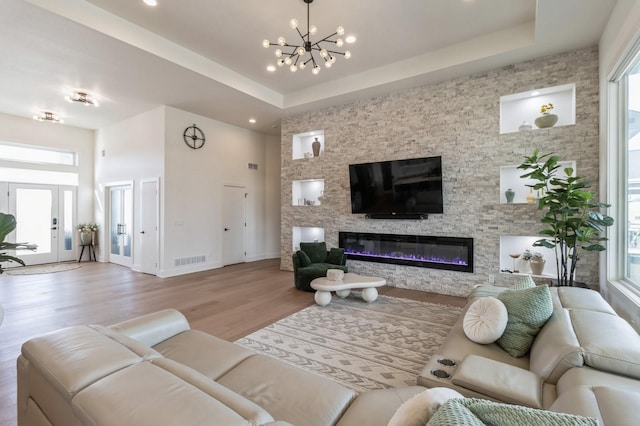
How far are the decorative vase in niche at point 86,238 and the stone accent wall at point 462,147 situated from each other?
6.63 meters

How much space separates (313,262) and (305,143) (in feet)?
9.74

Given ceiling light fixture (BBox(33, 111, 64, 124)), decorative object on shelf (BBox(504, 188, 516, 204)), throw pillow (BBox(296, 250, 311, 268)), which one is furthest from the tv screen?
ceiling light fixture (BBox(33, 111, 64, 124))

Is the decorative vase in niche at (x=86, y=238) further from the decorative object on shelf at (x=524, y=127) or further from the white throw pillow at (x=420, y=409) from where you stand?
the decorative object on shelf at (x=524, y=127)

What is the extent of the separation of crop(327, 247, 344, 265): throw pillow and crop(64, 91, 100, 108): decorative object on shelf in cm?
572

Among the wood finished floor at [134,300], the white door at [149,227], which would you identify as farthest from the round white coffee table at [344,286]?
the white door at [149,227]

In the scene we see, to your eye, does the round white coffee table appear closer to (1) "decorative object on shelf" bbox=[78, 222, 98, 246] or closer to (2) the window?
(1) "decorative object on shelf" bbox=[78, 222, 98, 246]

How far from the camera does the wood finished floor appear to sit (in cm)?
335

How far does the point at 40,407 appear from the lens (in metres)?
1.30

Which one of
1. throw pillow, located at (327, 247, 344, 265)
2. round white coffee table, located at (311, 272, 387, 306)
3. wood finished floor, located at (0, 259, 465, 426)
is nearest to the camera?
wood finished floor, located at (0, 259, 465, 426)

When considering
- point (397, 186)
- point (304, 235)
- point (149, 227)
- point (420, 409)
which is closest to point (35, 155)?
point (149, 227)

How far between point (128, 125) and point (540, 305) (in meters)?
8.54

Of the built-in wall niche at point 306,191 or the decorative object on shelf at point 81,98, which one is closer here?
the decorative object on shelf at point 81,98

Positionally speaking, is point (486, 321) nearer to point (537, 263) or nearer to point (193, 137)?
point (537, 263)

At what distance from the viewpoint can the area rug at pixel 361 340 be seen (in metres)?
2.48
